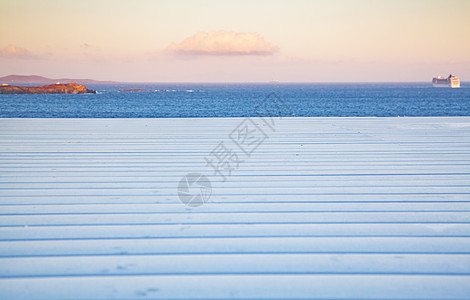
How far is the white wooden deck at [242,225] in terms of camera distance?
1.54m

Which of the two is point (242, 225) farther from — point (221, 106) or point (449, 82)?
point (449, 82)

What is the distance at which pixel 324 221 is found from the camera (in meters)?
2.17

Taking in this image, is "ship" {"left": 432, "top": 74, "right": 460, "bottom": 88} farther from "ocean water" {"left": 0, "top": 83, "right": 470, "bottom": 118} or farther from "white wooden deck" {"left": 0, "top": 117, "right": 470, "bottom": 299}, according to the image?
"white wooden deck" {"left": 0, "top": 117, "right": 470, "bottom": 299}

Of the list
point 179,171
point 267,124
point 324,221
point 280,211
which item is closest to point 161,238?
point 280,211

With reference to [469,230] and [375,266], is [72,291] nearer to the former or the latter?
[375,266]

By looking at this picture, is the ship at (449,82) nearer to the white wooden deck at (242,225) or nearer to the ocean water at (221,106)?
the ocean water at (221,106)

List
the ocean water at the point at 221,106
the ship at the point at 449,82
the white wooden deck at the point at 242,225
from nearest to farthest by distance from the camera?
the white wooden deck at the point at 242,225, the ocean water at the point at 221,106, the ship at the point at 449,82

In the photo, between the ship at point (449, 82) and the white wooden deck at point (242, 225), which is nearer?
the white wooden deck at point (242, 225)

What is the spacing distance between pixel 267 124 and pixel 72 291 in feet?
18.0

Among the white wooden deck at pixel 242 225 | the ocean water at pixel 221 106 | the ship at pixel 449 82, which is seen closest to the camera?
the white wooden deck at pixel 242 225

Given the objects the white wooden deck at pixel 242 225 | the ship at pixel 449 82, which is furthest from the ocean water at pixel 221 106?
the ship at pixel 449 82

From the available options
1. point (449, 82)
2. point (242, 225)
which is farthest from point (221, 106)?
point (449, 82)

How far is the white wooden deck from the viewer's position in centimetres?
154

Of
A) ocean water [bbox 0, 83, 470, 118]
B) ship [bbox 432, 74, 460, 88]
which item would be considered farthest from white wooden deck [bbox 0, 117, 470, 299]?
ship [bbox 432, 74, 460, 88]
